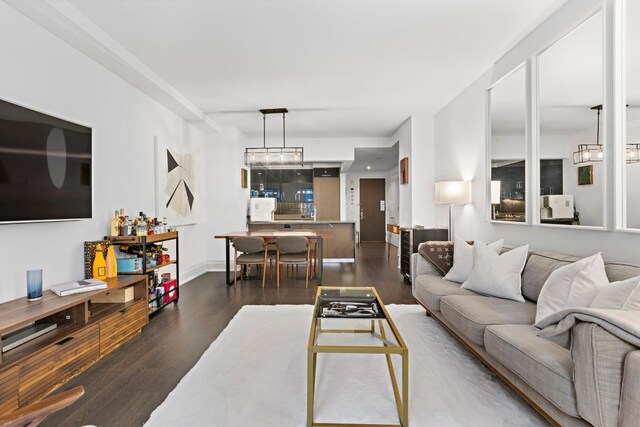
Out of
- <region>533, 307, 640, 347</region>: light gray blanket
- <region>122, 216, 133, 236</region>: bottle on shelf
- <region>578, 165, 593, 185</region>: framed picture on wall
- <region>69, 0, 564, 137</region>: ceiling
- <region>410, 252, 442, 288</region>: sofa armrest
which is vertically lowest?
<region>410, 252, 442, 288</region>: sofa armrest

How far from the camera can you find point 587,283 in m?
1.80

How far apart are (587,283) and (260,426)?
195cm

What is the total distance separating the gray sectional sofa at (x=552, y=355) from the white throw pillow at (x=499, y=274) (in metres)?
0.06

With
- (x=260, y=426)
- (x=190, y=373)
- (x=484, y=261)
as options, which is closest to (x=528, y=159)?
(x=484, y=261)

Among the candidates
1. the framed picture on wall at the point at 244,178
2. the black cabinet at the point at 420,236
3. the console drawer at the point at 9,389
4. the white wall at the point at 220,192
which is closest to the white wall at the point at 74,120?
the console drawer at the point at 9,389

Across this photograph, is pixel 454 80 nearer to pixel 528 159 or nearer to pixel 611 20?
pixel 528 159

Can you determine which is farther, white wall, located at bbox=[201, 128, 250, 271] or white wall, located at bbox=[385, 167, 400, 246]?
white wall, located at bbox=[385, 167, 400, 246]

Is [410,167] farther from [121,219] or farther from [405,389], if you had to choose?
[405,389]

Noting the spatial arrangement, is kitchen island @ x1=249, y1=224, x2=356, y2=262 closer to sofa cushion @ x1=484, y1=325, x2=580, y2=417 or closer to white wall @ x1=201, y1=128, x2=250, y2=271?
white wall @ x1=201, y1=128, x2=250, y2=271

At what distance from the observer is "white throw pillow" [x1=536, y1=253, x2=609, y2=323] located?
1791 millimetres

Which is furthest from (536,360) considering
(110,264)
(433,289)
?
(110,264)

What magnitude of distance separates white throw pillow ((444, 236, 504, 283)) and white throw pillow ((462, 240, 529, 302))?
0.72 feet

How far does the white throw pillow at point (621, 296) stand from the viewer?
1.51 meters

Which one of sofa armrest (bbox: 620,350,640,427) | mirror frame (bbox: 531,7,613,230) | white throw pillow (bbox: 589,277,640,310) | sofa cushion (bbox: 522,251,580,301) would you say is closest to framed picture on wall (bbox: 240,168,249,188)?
mirror frame (bbox: 531,7,613,230)
